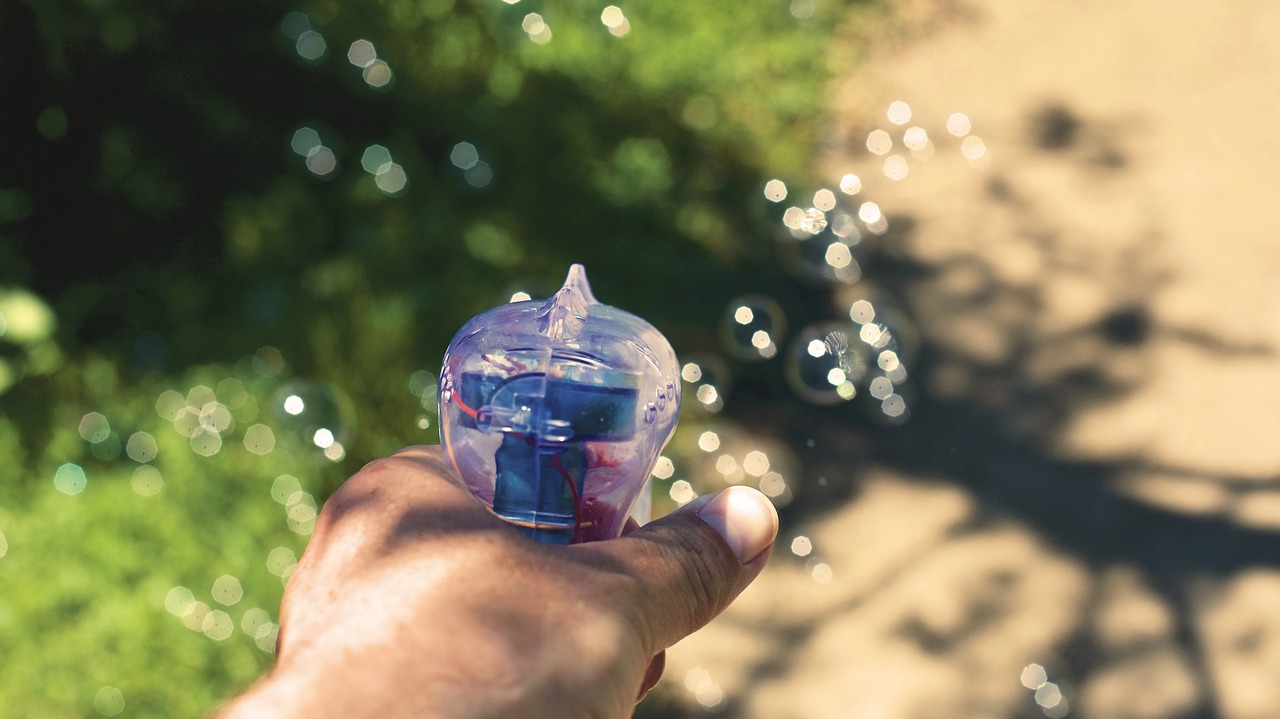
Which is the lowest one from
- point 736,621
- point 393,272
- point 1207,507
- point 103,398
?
point 103,398

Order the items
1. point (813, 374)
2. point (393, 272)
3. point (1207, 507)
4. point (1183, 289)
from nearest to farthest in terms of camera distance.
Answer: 1. point (813, 374)
2. point (1207, 507)
3. point (393, 272)
4. point (1183, 289)

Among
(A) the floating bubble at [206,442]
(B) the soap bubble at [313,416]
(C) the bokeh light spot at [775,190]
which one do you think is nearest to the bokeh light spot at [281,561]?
(B) the soap bubble at [313,416]

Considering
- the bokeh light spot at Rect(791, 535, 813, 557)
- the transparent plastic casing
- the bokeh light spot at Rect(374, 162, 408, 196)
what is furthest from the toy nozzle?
the bokeh light spot at Rect(374, 162, 408, 196)

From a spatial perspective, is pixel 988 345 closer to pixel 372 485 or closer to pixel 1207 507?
pixel 1207 507

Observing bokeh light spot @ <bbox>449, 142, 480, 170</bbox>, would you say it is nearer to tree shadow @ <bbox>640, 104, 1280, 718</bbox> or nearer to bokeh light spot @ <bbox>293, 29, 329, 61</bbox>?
bokeh light spot @ <bbox>293, 29, 329, 61</bbox>

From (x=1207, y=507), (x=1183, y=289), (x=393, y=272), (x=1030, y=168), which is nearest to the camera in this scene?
(x=1207, y=507)

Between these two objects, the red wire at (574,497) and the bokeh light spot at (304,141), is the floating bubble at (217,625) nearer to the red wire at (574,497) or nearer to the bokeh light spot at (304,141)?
the bokeh light spot at (304,141)

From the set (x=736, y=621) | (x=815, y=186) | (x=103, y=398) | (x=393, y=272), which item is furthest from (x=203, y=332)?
(x=815, y=186)
